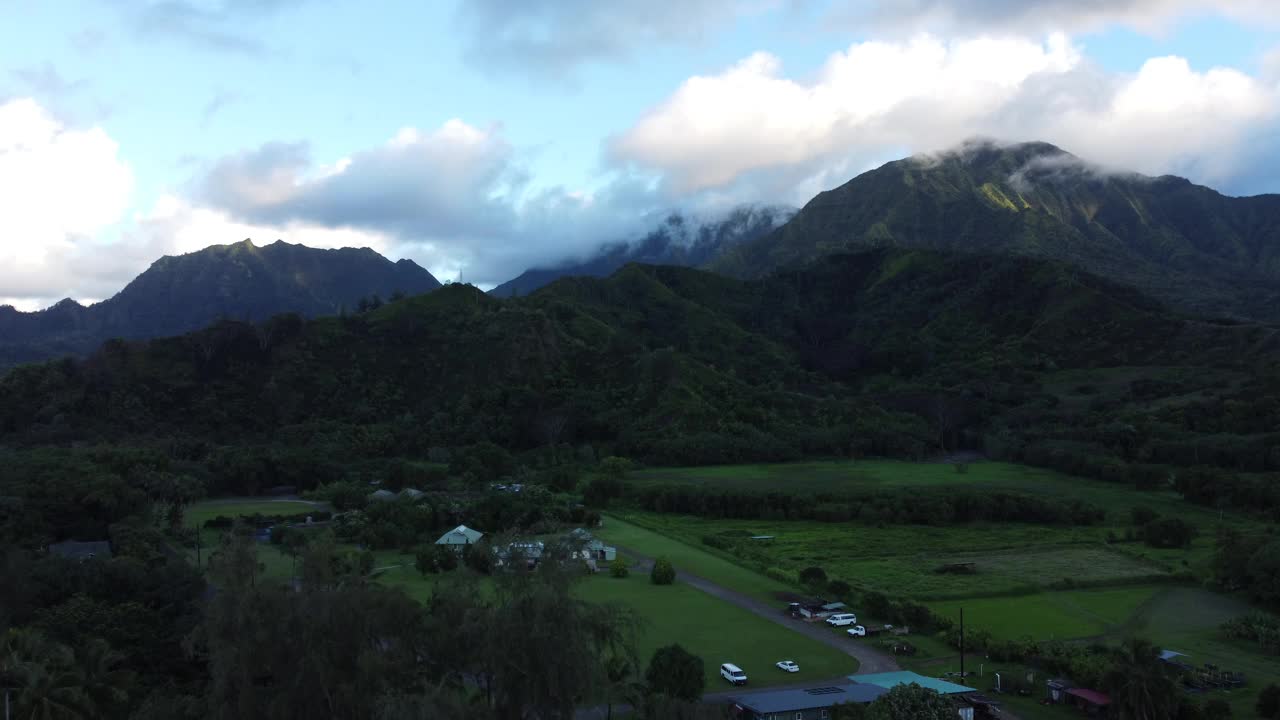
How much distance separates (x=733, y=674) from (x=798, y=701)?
Answer: 3098 mm

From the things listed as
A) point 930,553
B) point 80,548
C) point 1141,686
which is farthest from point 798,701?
point 80,548

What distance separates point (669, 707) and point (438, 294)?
90.5m

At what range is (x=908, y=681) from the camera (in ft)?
85.7

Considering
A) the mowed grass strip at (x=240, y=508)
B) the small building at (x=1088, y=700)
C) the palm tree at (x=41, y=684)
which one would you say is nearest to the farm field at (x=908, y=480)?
the mowed grass strip at (x=240, y=508)

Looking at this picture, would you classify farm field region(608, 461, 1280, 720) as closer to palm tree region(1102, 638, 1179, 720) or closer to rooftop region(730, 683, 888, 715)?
palm tree region(1102, 638, 1179, 720)

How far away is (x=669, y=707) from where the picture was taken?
18422mm

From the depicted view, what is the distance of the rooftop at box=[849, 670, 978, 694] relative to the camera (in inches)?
993

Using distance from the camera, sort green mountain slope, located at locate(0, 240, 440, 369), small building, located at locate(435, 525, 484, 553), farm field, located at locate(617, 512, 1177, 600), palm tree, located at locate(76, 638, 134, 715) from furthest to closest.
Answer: green mountain slope, located at locate(0, 240, 440, 369)
small building, located at locate(435, 525, 484, 553)
farm field, located at locate(617, 512, 1177, 600)
palm tree, located at locate(76, 638, 134, 715)

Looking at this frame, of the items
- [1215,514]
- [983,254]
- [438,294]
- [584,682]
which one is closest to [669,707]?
[584,682]

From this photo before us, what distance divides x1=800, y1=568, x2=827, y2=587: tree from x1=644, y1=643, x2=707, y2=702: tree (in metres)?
14.8

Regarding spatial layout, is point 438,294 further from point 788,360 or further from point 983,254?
point 983,254

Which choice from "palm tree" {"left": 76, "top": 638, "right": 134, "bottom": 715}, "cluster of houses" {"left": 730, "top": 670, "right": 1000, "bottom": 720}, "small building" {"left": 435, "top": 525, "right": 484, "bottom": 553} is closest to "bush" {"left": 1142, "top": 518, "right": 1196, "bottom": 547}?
"cluster of houses" {"left": 730, "top": 670, "right": 1000, "bottom": 720}

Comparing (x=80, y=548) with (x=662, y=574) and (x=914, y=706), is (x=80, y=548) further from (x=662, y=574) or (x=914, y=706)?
(x=914, y=706)

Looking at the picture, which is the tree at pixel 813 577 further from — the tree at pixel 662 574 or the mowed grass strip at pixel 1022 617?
the tree at pixel 662 574
